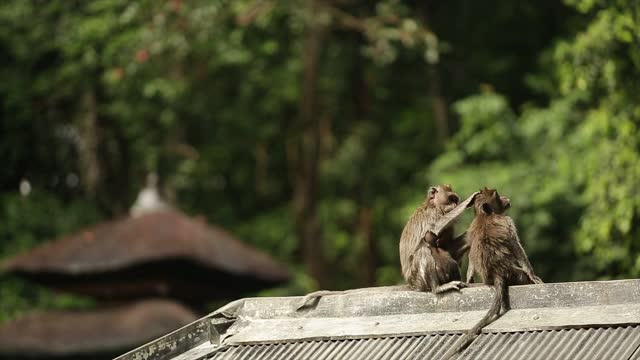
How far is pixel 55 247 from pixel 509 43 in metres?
10.1

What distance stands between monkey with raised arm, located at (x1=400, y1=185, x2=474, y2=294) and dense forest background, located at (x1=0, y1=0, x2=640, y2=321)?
30.5 feet

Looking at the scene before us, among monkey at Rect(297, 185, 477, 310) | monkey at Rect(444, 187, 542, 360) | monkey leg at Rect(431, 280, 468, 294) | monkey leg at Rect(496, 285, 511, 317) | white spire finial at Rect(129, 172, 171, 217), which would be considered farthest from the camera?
white spire finial at Rect(129, 172, 171, 217)

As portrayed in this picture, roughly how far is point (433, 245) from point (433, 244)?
0.05 ft

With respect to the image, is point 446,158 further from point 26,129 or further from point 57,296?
point 26,129

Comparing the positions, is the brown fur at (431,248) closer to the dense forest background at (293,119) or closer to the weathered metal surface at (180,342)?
the weathered metal surface at (180,342)

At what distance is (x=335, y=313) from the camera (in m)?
9.07

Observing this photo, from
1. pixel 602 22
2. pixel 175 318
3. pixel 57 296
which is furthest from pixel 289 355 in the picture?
pixel 57 296

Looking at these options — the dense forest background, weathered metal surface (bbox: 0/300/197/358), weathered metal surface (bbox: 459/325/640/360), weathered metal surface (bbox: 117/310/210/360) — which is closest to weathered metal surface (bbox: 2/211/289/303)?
weathered metal surface (bbox: 0/300/197/358)

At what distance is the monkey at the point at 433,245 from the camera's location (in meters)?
9.32

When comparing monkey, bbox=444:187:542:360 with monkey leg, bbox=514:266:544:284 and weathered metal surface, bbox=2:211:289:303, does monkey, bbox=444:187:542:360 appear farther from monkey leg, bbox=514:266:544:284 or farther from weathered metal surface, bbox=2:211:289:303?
weathered metal surface, bbox=2:211:289:303

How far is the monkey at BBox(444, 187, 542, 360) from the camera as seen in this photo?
8891mm

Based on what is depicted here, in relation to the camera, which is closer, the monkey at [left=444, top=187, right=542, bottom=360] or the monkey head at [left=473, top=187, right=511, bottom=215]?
the monkey at [left=444, top=187, right=542, bottom=360]

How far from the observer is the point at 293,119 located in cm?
2914

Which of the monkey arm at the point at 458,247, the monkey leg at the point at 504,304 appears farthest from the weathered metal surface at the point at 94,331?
the monkey leg at the point at 504,304
